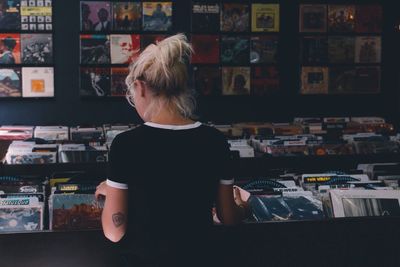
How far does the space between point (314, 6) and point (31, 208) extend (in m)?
4.74

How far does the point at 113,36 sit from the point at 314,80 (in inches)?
83.8

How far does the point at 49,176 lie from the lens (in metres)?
3.38

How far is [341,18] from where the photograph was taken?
22.2ft

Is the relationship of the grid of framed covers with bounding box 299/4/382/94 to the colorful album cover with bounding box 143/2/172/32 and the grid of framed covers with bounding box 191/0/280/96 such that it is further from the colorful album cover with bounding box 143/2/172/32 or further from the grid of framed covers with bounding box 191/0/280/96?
the colorful album cover with bounding box 143/2/172/32

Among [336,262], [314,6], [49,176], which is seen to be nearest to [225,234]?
[336,262]

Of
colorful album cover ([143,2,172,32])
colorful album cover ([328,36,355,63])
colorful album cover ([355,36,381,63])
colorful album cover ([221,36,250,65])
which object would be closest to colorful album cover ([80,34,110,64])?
colorful album cover ([143,2,172,32])

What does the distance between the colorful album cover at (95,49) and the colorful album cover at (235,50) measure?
3.81 ft

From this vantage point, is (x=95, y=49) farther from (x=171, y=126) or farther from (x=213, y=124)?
(x=171, y=126)

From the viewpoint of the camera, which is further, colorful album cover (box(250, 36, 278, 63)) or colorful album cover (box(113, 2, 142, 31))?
colorful album cover (box(250, 36, 278, 63))

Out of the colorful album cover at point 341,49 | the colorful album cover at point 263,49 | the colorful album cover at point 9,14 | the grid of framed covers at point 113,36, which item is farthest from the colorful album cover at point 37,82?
the colorful album cover at point 341,49

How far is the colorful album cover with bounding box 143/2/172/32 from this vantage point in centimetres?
633

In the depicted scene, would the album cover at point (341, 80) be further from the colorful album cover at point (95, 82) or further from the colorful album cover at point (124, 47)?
the colorful album cover at point (95, 82)

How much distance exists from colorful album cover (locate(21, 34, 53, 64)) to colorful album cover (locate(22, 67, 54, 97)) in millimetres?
86

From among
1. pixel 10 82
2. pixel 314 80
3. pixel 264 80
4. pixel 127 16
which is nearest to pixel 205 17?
pixel 127 16
